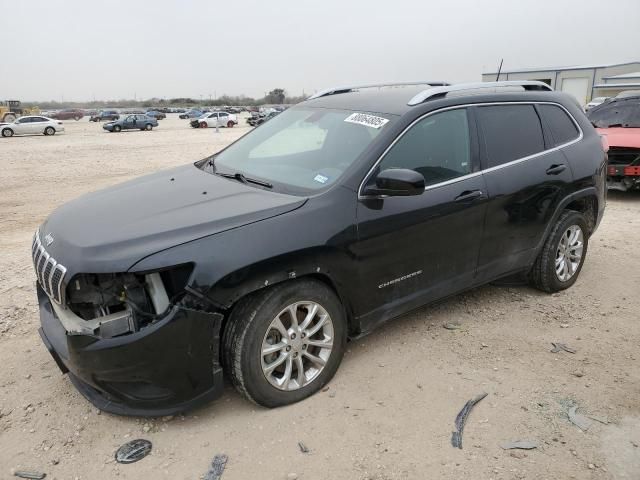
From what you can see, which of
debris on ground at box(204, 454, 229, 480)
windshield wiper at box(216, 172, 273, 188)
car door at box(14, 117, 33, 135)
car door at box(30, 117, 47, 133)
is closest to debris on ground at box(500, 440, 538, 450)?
debris on ground at box(204, 454, 229, 480)

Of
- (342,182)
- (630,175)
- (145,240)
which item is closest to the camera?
(145,240)

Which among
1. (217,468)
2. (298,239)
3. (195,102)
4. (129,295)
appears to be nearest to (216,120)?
(298,239)

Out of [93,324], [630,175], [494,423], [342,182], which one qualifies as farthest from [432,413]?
[630,175]

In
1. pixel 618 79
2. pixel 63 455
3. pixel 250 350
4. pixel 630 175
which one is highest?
pixel 618 79

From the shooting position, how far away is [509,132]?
164 inches

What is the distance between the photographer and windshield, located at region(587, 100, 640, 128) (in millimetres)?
9562

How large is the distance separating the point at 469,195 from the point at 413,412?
1.57 m

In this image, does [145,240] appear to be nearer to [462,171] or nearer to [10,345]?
[10,345]

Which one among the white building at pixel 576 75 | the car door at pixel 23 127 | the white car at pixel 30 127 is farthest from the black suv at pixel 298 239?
the white building at pixel 576 75

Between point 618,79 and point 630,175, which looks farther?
point 618,79

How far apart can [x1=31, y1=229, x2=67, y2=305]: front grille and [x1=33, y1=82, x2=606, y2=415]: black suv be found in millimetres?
19

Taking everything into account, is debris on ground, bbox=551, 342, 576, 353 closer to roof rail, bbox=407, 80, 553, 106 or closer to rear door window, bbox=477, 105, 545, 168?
rear door window, bbox=477, 105, 545, 168

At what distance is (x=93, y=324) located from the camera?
278 centimetres

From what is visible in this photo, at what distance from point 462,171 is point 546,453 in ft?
6.32
